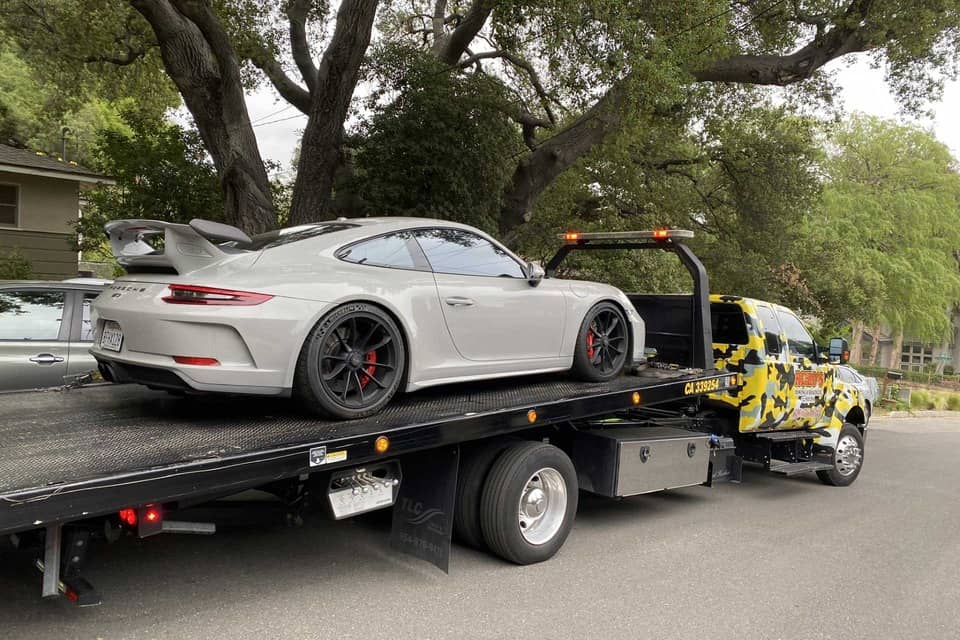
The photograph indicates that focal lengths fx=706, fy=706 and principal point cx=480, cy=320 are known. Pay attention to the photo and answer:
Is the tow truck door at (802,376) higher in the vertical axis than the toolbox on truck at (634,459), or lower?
higher

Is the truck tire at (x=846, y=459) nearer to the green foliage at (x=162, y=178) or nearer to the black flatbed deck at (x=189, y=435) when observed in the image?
the black flatbed deck at (x=189, y=435)

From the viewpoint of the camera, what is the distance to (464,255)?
4918 millimetres

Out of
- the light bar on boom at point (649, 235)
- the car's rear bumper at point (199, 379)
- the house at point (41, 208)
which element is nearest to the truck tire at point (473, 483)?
the car's rear bumper at point (199, 379)

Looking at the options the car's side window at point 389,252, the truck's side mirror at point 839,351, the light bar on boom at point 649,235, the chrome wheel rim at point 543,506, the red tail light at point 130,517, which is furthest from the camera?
the truck's side mirror at point 839,351

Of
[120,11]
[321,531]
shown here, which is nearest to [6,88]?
[120,11]

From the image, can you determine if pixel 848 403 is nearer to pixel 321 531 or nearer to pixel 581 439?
pixel 581 439

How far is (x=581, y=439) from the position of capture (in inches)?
217

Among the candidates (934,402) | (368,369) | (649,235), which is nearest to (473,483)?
(368,369)

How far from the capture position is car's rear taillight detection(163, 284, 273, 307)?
3588 mm

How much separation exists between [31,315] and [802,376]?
24.0 feet

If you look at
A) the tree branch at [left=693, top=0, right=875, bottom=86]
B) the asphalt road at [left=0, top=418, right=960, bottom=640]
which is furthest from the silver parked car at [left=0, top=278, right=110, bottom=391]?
the tree branch at [left=693, top=0, right=875, bottom=86]

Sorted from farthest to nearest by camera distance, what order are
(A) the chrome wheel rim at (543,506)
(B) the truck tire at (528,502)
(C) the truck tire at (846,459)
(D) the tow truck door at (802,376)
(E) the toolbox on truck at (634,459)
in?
1. (C) the truck tire at (846,459)
2. (D) the tow truck door at (802,376)
3. (E) the toolbox on truck at (634,459)
4. (A) the chrome wheel rim at (543,506)
5. (B) the truck tire at (528,502)

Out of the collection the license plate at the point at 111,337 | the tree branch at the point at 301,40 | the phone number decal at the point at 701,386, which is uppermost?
the tree branch at the point at 301,40

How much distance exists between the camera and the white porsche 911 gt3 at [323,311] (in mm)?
3598
